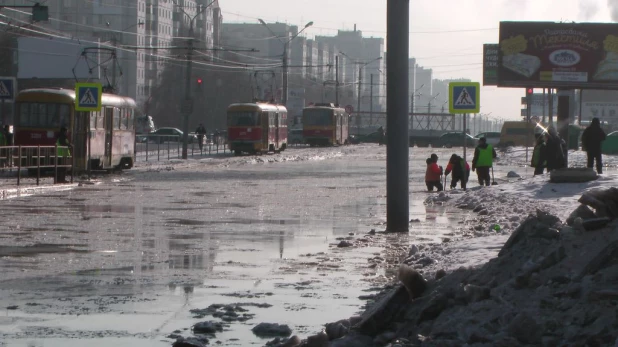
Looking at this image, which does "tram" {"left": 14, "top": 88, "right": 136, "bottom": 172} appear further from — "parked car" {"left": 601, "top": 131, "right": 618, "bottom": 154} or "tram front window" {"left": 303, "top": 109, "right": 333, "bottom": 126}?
"tram front window" {"left": 303, "top": 109, "right": 333, "bottom": 126}

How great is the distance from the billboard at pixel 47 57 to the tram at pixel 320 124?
14915 millimetres

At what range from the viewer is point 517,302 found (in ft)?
25.4

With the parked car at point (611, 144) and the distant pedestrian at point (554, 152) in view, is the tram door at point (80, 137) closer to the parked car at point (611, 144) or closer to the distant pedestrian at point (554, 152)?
the distant pedestrian at point (554, 152)

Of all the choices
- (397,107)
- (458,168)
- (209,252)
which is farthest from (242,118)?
(209,252)

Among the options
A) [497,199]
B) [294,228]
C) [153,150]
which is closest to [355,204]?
[497,199]

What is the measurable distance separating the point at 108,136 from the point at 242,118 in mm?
25933

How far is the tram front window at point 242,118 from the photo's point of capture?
64312mm

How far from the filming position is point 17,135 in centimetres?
3694

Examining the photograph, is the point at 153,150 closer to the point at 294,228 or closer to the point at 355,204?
the point at 355,204

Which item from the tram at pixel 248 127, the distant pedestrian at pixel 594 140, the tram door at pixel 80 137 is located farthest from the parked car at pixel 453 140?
the tram door at pixel 80 137

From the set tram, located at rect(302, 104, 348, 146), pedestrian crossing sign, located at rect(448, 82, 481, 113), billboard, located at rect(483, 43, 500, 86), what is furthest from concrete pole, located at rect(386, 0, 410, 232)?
tram, located at rect(302, 104, 348, 146)

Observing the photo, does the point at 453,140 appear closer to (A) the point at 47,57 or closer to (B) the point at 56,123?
(A) the point at 47,57

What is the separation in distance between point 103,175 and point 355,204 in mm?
15383

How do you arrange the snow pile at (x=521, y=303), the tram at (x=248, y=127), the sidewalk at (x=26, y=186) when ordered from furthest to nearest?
the tram at (x=248, y=127) < the sidewalk at (x=26, y=186) < the snow pile at (x=521, y=303)
